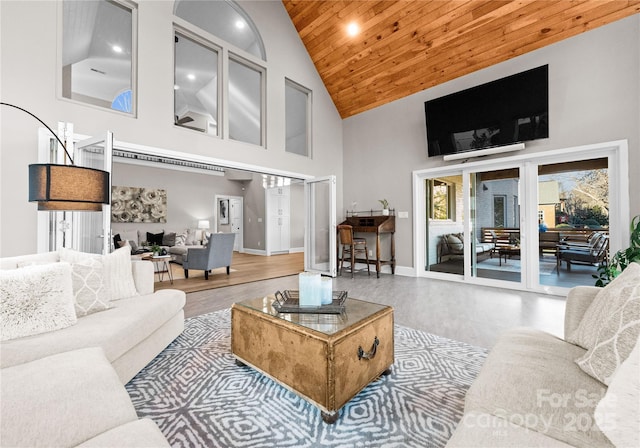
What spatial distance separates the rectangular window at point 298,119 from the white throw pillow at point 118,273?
155 inches

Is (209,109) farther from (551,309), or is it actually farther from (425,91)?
(551,309)

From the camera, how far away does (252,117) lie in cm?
522

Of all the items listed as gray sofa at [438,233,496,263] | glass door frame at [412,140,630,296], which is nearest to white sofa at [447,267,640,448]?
glass door frame at [412,140,630,296]

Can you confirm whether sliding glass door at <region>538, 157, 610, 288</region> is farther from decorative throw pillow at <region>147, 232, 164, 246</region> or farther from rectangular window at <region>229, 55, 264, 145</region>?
decorative throw pillow at <region>147, 232, 164, 246</region>

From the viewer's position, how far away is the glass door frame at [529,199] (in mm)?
3357

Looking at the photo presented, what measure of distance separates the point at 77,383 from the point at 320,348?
3.17 ft

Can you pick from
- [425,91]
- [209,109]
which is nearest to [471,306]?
[425,91]

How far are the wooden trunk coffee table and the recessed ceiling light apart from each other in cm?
459

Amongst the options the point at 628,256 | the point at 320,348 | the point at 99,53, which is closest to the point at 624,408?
the point at 320,348

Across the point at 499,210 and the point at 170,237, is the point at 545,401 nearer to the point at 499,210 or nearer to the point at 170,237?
the point at 499,210

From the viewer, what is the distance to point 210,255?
17.1 ft

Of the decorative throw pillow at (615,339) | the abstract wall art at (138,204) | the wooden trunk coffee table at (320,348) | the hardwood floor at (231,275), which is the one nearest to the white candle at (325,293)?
the wooden trunk coffee table at (320,348)

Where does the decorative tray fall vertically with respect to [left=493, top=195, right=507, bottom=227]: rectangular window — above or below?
below

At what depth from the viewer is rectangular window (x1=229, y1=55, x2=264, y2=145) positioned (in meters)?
4.98
